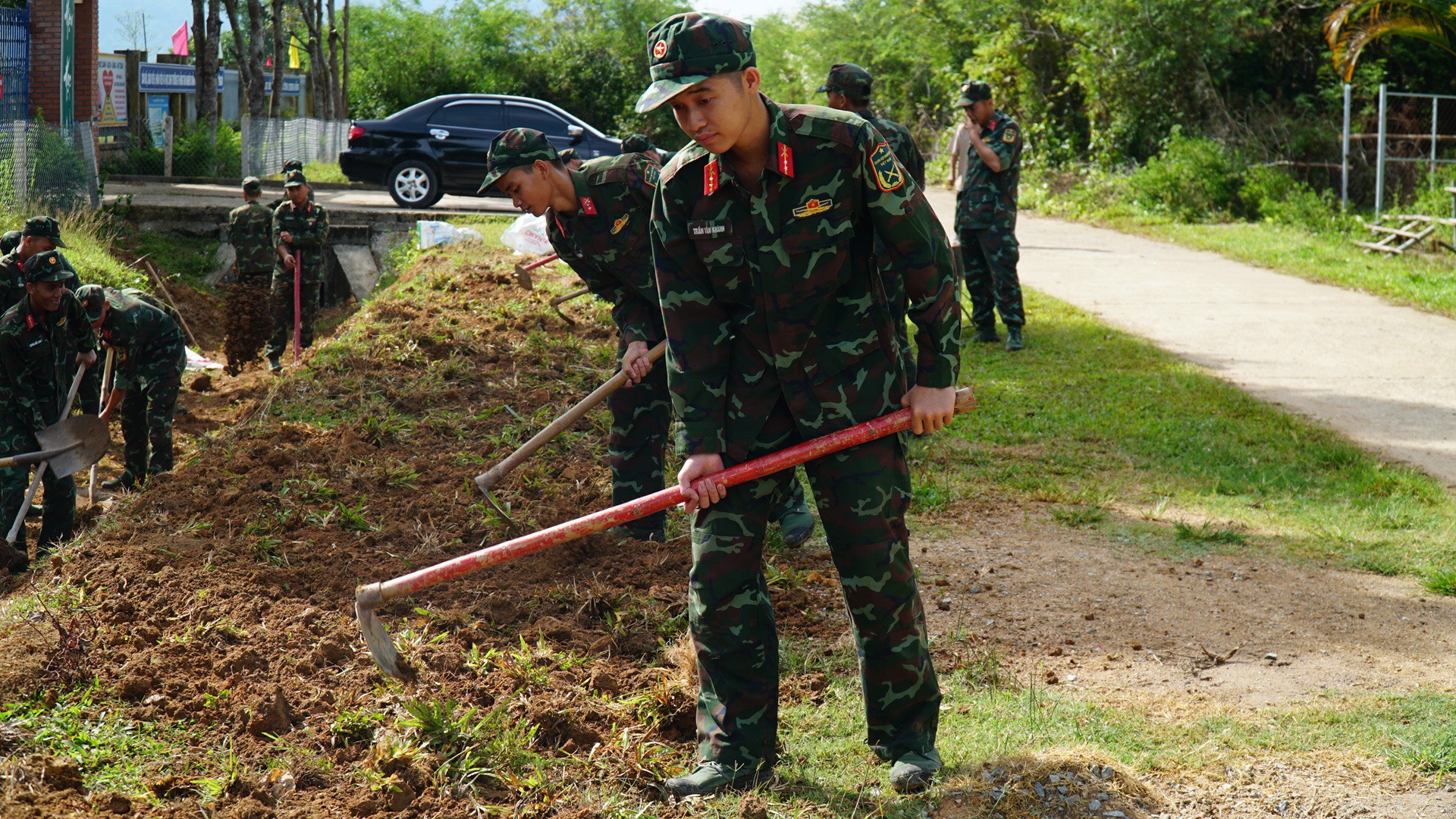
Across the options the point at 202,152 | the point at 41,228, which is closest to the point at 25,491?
the point at 41,228

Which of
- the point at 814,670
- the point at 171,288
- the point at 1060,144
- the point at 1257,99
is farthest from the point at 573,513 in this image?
the point at 1060,144

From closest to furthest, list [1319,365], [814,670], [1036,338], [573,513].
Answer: [814,670]
[573,513]
[1319,365]
[1036,338]

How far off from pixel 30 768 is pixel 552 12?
113ft

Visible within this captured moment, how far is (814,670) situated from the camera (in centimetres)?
417

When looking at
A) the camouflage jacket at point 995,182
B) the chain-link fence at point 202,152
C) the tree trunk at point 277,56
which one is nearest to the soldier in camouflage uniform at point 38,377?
the camouflage jacket at point 995,182

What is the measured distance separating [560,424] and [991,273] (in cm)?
562

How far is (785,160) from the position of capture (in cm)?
295

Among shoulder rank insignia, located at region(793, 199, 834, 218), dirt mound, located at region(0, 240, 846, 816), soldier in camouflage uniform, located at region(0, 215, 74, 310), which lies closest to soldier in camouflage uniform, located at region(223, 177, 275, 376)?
dirt mound, located at region(0, 240, 846, 816)

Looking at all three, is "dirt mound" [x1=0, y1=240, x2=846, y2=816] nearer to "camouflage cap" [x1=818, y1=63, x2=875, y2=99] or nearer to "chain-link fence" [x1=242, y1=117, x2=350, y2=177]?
"camouflage cap" [x1=818, y1=63, x2=875, y2=99]

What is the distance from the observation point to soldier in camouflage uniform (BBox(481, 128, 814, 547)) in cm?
480

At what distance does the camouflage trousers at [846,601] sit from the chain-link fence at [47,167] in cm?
1207

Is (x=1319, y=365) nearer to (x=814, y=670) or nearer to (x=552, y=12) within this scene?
(x=814, y=670)

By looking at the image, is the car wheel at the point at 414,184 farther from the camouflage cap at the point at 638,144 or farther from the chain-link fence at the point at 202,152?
the camouflage cap at the point at 638,144

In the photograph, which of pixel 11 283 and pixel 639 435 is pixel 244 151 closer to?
pixel 11 283
